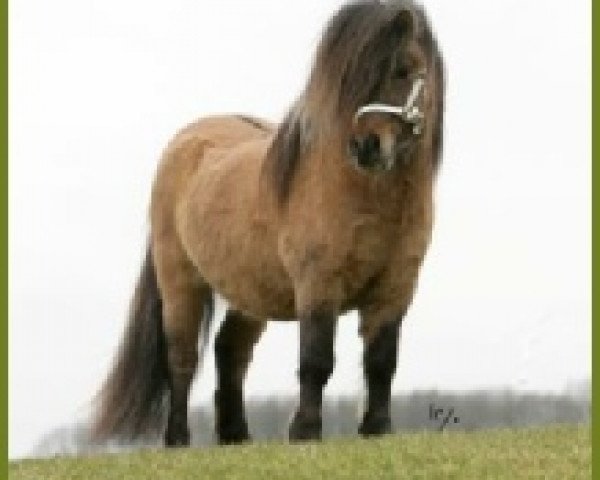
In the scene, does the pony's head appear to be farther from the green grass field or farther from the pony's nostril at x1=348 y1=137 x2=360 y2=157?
the green grass field

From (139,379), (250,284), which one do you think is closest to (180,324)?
(139,379)

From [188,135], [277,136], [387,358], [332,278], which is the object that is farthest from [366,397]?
[188,135]

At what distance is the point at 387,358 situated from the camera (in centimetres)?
966

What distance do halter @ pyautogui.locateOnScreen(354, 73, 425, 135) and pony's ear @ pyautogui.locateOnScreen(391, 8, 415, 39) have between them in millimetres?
264

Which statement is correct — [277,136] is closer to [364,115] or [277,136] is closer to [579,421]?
[364,115]

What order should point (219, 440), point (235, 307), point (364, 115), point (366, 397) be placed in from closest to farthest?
point (364, 115) < point (366, 397) < point (235, 307) < point (219, 440)

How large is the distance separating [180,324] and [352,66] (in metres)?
2.68

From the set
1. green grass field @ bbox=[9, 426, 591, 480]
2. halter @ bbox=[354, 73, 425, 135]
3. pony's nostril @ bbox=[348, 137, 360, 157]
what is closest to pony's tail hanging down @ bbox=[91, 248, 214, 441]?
green grass field @ bbox=[9, 426, 591, 480]

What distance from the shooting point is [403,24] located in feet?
30.7

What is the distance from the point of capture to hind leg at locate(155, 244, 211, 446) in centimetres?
1116

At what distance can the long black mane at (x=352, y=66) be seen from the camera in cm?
924

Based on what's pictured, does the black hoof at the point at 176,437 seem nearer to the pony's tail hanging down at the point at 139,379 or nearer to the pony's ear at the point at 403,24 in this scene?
the pony's tail hanging down at the point at 139,379

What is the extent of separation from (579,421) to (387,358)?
127 centimetres

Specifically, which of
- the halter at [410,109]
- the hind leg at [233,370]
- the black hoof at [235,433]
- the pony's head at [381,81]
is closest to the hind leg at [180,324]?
the hind leg at [233,370]
